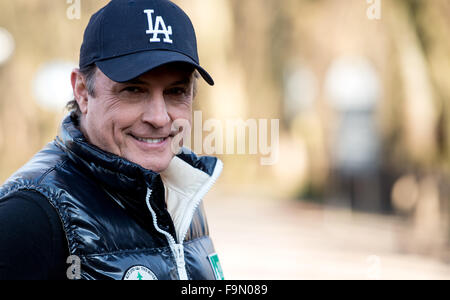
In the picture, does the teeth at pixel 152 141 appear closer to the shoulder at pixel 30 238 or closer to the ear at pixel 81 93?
the ear at pixel 81 93

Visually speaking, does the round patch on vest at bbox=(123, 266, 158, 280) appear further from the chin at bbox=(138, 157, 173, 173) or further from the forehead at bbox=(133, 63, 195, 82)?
the forehead at bbox=(133, 63, 195, 82)

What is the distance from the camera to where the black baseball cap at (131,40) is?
1562mm

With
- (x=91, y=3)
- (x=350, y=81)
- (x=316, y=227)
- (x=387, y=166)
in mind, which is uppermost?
(x=91, y=3)

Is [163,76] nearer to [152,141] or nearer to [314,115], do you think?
[152,141]

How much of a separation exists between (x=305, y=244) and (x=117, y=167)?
22.5ft

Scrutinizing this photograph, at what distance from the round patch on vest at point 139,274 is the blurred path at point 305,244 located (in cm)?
467

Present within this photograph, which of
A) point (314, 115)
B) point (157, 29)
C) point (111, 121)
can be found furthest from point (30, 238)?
point (314, 115)

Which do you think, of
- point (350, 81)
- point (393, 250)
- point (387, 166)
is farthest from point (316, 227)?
point (350, 81)

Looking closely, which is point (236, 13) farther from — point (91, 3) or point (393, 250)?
point (393, 250)

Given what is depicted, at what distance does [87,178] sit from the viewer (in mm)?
1534

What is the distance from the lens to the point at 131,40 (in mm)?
1596

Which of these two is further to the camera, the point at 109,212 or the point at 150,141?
the point at 150,141

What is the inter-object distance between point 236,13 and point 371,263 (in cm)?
485

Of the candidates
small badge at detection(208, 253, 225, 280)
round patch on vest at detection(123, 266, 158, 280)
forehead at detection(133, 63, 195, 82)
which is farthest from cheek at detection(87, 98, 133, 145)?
small badge at detection(208, 253, 225, 280)
